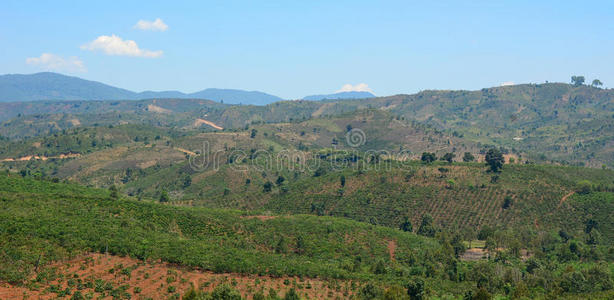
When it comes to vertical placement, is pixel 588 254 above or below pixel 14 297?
below

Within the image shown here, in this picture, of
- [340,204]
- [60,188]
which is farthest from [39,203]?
[340,204]

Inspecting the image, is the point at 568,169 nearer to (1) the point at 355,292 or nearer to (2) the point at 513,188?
(2) the point at 513,188

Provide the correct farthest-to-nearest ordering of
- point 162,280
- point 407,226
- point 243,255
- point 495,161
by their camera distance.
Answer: point 495,161
point 407,226
point 243,255
point 162,280

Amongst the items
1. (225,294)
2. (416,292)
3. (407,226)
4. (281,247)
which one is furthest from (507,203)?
(225,294)

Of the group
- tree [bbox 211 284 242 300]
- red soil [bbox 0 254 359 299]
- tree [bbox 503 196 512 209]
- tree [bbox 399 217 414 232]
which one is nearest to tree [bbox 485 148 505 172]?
tree [bbox 503 196 512 209]

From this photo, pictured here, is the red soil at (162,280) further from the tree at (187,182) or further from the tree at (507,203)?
the tree at (187,182)

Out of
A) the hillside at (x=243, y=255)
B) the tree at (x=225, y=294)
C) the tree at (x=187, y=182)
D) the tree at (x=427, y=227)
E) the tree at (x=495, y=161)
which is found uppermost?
the tree at (x=495, y=161)

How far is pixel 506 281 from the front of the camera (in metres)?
73.2

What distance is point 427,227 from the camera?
11169 centimetres

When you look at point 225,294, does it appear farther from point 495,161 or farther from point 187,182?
point 187,182

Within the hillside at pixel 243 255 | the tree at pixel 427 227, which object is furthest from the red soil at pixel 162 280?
the tree at pixel 427 227

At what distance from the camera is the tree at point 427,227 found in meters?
111

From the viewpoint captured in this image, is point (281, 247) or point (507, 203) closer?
point (281, 247)

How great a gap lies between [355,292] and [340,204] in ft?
235
